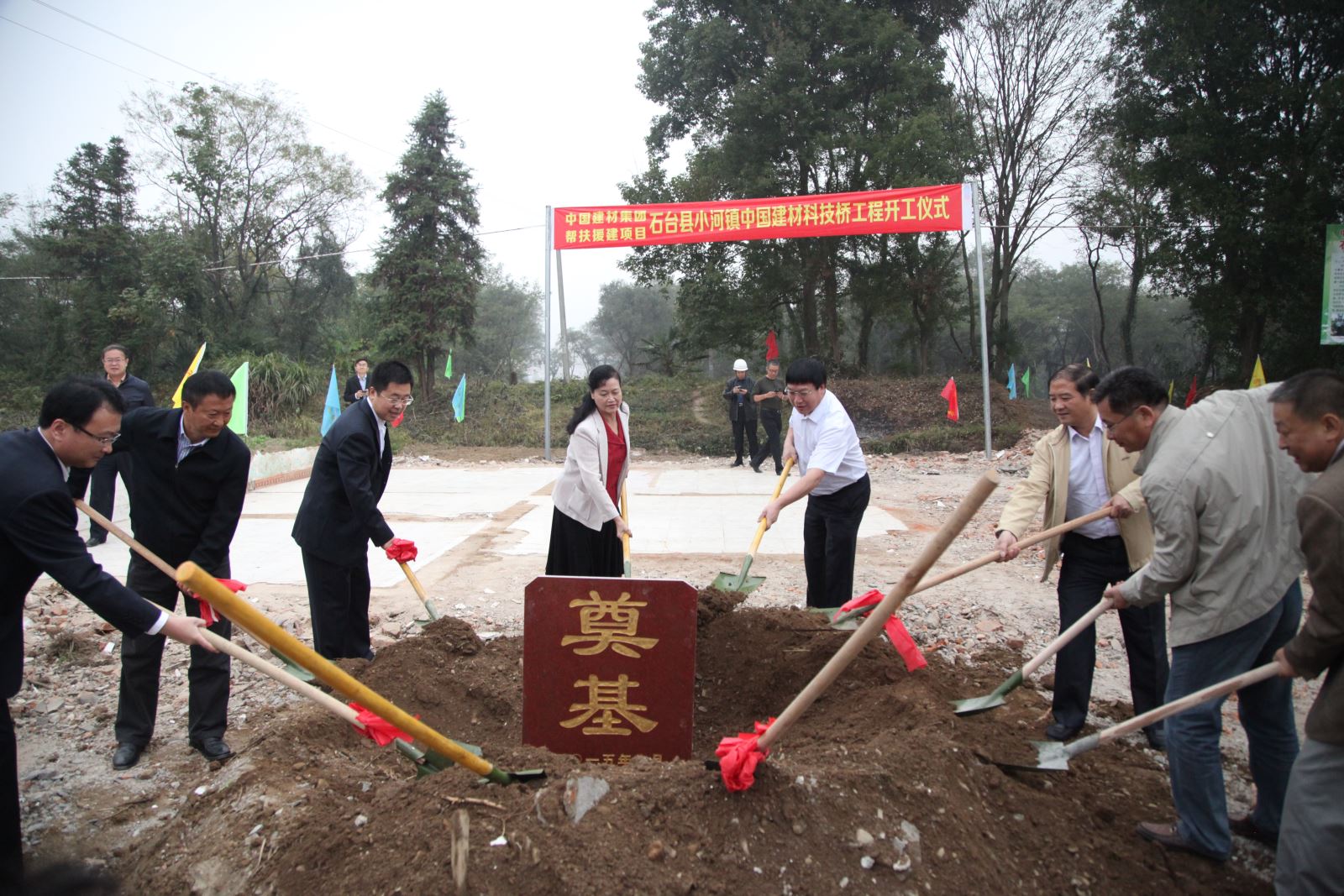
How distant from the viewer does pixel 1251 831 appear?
2.63m

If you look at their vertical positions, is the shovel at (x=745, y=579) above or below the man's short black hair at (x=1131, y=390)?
below

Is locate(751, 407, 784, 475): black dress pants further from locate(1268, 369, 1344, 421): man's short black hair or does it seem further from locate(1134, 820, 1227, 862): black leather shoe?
locate(1268, 369, 1344, 421): man's short black hair

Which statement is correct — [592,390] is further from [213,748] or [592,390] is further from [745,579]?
[213,748]

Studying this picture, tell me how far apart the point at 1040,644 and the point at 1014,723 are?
1.29m

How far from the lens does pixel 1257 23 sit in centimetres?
1435

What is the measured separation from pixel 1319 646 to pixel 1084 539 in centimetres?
140

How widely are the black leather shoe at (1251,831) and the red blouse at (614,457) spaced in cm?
279

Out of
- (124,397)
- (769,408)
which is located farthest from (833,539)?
(769,408)

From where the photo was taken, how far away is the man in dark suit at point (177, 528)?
10.5 feet

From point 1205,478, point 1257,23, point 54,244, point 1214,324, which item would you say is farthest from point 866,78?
point 54,244

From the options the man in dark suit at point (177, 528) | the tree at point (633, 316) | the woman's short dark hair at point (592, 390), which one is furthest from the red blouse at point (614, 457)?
the tree at point (633, 316)

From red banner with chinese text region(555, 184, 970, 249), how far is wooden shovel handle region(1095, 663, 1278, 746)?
10723mm

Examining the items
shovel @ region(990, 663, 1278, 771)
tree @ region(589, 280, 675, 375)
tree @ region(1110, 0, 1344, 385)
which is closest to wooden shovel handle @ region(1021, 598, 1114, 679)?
shovel @ region(990, 663, 1278, 771)

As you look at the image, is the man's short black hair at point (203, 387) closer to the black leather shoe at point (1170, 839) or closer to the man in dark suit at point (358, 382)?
the black leather shoe at point (1170, 839)
